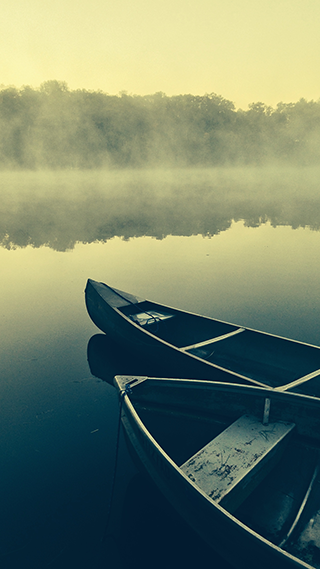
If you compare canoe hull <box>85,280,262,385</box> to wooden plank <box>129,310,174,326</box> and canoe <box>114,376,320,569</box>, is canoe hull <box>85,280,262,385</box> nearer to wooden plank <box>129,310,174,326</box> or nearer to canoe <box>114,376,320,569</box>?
wooden plank <box>129,310,174,326</box>

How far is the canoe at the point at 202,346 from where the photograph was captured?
6781 mm

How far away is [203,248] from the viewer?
21516 mm

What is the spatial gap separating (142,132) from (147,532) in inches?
5596

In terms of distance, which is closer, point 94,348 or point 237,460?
point 237,460

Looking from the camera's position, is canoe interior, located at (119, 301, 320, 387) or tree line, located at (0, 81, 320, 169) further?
tree line, located at (0, 81, 320, 169)

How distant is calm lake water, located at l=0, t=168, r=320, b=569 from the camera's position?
4516 millimetres

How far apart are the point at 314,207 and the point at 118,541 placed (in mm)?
37895

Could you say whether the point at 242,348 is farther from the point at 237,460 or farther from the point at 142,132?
the point at 142,132

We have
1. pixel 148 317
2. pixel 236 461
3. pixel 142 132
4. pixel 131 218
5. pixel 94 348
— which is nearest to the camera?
pixel 236 461

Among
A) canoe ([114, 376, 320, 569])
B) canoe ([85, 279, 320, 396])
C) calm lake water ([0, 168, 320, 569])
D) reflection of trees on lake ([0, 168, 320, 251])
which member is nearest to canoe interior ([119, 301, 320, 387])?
canoe ([85, 279, 320, 396])

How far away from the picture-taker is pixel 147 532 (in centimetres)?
456

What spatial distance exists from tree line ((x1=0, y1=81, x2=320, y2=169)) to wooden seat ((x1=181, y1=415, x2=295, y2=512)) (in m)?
131

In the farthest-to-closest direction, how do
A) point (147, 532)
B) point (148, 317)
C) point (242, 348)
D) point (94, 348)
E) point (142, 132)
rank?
1. point (142, 132)
2. point (94, 348)
3. point (148, 317)
4. point (242, 348)
5. point (147, 532)

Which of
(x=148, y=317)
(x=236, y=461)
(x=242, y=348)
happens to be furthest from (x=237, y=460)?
(x=148, y=317)
